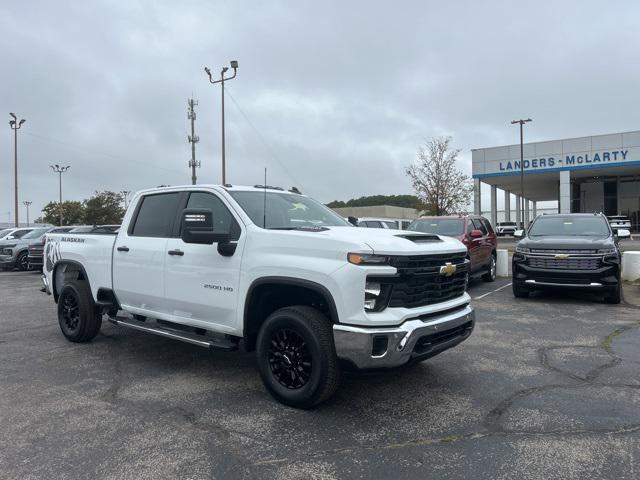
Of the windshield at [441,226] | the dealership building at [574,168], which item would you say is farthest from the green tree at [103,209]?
the windshield at [441,226]

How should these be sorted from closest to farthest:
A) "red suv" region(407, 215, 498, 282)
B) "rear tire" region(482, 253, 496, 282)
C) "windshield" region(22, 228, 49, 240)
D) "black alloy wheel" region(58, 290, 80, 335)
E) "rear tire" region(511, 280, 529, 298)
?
1. "black alloy wheel" region(58, 290, 80, 335)
2. "rear tire" region(511, 280, 529, 298)
3. "red suv" region(407, 215, 498, 282)
4. "rear tire" region(482, 253, 496, 282)
5. "windshield" region(22, 228, 49, 240)

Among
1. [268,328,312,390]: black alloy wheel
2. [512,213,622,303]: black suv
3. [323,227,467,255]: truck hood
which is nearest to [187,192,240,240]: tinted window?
[323,227,467,255]: truck hood

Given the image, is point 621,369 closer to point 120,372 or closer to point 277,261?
point 277,261

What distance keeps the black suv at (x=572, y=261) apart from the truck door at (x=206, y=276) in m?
6.91

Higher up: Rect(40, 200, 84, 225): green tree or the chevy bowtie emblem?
Rect(40, 200, 84, 225): green tree

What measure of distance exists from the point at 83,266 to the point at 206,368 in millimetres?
2247

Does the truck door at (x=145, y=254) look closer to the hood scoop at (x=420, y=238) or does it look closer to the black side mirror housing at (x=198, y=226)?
the black side mirror housing at (x=198, y=226)

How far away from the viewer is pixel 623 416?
160 inches

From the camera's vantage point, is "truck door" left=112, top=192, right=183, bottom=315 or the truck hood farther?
"truck door" left=112, top=192, right=183, bottom=315

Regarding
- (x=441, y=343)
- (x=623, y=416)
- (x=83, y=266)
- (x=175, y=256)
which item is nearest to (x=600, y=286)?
(x=623, y=416)

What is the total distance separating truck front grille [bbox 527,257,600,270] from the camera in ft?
30.1

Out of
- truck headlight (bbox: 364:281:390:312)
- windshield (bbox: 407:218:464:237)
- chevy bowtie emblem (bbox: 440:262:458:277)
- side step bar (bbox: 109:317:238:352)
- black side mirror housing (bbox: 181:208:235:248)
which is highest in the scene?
windshield (bbox: 407:218:464:237)

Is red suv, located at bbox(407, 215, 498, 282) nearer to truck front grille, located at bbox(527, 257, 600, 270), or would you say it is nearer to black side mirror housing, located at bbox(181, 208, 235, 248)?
truck front grille, located at bbox(527, 257, 600, 270)

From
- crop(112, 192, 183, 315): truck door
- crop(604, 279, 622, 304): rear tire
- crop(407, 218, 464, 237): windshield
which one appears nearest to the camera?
crop(112, 192, 183, 315): truck door
